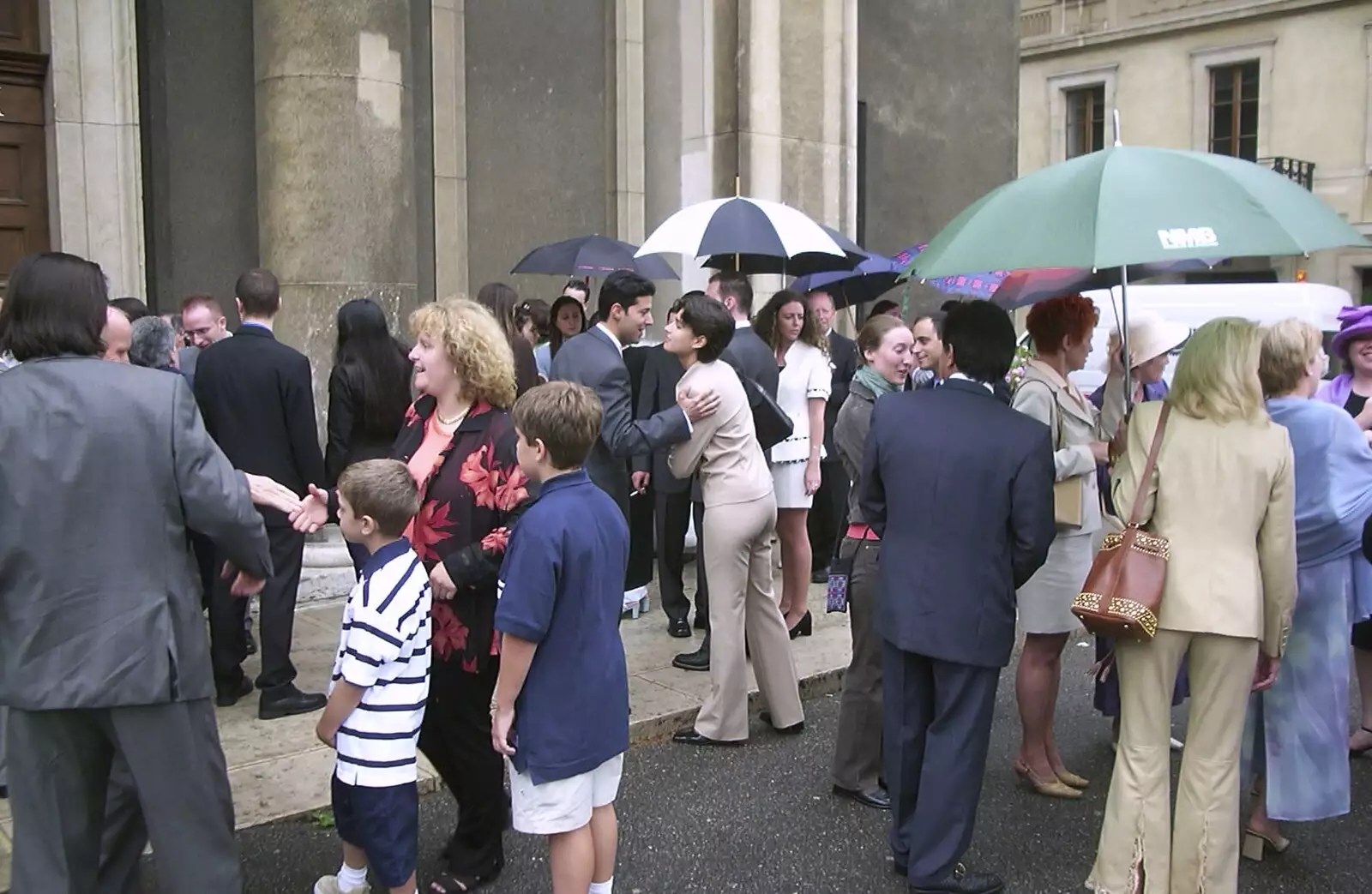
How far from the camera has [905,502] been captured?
13.2 feet

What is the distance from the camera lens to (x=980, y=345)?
4.05 meters

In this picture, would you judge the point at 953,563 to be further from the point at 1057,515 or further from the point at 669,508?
the point at 669,508

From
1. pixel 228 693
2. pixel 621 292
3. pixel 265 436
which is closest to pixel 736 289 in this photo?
pixel 621 292

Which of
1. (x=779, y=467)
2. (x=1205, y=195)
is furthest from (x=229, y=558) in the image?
(x=779, y=467)

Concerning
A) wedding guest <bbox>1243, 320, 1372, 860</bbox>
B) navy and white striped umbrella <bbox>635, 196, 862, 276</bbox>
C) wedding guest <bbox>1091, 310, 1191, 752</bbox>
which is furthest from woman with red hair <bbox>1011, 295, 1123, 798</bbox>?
navy and white striped umbrella <bbox>635, 196, 862, 276</bbox>

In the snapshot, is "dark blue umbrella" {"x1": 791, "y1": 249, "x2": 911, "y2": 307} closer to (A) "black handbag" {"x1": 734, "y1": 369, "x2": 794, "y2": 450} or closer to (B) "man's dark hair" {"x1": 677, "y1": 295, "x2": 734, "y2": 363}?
(A) "black handbag" {"x1": 734, "y1": 369, "x2": 794, "y2": 450}

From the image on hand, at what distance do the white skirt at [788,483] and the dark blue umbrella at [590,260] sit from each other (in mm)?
1991

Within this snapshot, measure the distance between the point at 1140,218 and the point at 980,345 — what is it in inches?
27.8

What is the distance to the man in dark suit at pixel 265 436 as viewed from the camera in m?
5.57

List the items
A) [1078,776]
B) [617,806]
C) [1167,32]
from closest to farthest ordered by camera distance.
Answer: [617,806] → [1078,776] → [1167,32]

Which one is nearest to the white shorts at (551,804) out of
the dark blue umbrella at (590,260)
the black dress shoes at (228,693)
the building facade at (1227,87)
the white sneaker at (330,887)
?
the white sneaker at (330,887)

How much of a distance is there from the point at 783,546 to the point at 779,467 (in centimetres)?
45

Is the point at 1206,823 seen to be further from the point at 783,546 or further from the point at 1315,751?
the point at 783,546

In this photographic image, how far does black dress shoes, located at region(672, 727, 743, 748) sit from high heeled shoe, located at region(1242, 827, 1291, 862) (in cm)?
202
